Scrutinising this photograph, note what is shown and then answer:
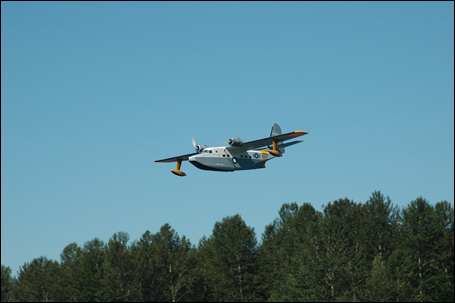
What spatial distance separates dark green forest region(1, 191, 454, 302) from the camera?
245 feet

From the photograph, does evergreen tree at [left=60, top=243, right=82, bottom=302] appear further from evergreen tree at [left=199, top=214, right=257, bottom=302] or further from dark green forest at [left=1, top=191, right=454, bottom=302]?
evergreen tree at [left=199, top=214, right=257, bottom=302]

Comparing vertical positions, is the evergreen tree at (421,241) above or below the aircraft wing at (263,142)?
below

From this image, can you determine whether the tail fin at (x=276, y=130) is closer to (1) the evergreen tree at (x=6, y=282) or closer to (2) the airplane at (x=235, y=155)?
(2) the airplane at (x=235, y=155)

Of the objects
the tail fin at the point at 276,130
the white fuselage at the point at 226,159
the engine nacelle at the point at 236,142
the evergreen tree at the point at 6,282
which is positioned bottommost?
the evergreen tree at the point at 6,282

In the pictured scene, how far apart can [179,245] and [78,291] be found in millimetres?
18393

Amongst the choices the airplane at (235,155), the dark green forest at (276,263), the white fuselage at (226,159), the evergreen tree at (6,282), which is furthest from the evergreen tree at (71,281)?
the white fuselage at (226,159)

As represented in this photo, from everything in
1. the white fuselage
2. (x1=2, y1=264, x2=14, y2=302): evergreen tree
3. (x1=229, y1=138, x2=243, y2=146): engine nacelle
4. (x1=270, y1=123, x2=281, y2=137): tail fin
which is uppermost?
(x1=270, y1=123, x2=281, y2=137): tail fin

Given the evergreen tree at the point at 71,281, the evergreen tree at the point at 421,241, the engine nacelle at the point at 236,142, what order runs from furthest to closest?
1. the evergreen tree at the point at 71,281
2. the evergreen tree at the point at 421,241
3. the engine nacelle at the point at 236,142

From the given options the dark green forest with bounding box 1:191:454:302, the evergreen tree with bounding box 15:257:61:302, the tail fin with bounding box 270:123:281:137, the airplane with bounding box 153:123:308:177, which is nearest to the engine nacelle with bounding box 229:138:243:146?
the airplane with bounding box 153:123:308:177

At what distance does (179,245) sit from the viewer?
92875mm

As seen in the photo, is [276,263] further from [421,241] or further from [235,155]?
[235,155]

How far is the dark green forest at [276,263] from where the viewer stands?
74.6m

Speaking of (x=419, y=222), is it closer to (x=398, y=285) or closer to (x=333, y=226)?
(x=333, y=226)

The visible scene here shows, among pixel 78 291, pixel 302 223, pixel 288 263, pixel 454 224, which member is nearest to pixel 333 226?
pixel 288 263
